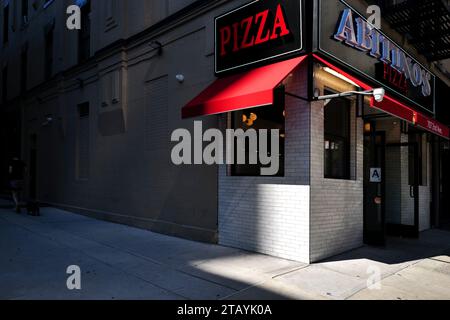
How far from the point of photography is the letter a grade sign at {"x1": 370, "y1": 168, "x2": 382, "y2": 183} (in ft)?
26.0

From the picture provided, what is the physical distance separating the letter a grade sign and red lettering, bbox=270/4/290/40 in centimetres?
367

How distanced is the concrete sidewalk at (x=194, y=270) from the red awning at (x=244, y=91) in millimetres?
2722

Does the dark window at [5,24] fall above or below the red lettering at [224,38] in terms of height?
above

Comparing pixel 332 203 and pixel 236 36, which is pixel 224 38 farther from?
pixel 332 203

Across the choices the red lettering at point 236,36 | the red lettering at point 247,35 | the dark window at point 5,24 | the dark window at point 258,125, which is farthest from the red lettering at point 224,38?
the dark window at point 5,24

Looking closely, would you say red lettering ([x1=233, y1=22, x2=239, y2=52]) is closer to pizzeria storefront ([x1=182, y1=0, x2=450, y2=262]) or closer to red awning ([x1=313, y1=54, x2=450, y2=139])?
pizzeria storefront ([x1=182, y1=0, x2=450, y2=262])

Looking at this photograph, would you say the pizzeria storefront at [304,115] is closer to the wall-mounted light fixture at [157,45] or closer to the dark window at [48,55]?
the wall-mounted light fixture at [157,45]

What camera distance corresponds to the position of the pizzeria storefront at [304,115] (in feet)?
20.6

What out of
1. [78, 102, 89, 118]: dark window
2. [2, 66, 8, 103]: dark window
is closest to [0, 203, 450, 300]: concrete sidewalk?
[78, 102, 89, 118]: dark window

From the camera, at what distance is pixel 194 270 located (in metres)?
5.85

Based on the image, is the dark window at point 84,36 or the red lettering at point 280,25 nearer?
the red lettering at point 280,25
